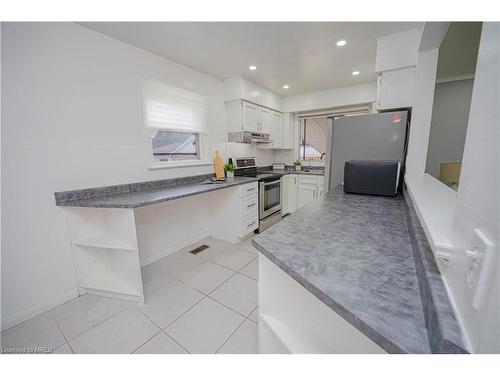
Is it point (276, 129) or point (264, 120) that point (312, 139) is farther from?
point (264, 120)

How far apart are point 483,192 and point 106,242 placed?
2228 millimetres

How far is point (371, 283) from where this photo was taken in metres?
0.60

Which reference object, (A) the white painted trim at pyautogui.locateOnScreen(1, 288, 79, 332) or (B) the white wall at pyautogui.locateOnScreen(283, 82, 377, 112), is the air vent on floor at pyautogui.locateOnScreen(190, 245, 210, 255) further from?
(B) the white wall at pyautogui.locateOnScreen(283, 82, 377, 112)

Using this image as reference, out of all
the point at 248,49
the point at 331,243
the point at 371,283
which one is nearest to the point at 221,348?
the point at 331,243

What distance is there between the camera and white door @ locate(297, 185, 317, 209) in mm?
3807

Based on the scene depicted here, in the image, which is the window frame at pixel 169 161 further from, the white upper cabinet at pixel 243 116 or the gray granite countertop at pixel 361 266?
the gray granite countertop at pixel 361 266

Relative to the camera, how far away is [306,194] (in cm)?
389

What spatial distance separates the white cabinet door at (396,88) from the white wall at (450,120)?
1769mm

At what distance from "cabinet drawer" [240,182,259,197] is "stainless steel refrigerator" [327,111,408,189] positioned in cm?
114

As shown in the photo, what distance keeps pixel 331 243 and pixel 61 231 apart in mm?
2148

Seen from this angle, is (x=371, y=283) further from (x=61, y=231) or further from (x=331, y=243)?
(x=61, y=231)

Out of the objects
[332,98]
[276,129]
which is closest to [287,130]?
[276,129]

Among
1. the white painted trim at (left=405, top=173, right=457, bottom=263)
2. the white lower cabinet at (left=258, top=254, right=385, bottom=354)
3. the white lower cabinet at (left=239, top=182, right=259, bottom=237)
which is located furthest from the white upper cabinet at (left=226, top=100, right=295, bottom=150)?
the white lower cabinet at (left=258, top=254, right=385, bottom=354)

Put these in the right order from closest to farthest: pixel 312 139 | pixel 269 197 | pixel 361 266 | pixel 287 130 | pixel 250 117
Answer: pixel 361 266 → pixel 250 117 → pixel 269 197 → pixel 287 130 → pixel 312 139
